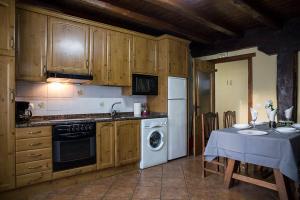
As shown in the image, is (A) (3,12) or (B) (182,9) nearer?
(A) (3,12)

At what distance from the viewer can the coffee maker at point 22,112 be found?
2.49m

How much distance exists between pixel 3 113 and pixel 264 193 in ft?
10.2

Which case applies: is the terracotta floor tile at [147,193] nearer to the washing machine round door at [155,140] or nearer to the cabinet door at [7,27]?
the washing machine round door at [155,140]

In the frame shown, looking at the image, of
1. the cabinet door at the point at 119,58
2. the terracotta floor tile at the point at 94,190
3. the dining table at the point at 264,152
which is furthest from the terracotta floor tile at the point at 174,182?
the cabinet door at the point at 119,58

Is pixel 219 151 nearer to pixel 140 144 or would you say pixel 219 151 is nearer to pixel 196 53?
pixel 140 144

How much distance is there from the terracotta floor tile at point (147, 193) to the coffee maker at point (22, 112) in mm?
1647

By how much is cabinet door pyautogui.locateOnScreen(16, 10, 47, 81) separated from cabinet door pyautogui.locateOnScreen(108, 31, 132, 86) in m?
0.96

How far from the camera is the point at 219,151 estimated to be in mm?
2512

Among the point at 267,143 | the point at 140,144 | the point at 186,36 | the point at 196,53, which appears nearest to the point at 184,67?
the point at 186,36

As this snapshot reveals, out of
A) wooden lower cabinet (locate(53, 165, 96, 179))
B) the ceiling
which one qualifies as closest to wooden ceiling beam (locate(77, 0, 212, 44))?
the ceiling

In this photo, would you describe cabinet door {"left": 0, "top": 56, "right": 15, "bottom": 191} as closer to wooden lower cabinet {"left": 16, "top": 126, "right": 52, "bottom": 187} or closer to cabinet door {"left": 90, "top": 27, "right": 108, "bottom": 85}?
wooden lower cabinet {"left": 16, "top": 126, "right": 52, "bottom": 187}

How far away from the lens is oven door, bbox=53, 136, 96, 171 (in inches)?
99.6

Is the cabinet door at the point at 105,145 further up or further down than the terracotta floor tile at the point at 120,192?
further up

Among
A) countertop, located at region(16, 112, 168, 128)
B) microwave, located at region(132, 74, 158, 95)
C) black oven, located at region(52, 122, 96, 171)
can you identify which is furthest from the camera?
microwave, located at region(132, 74, 158, 95)
